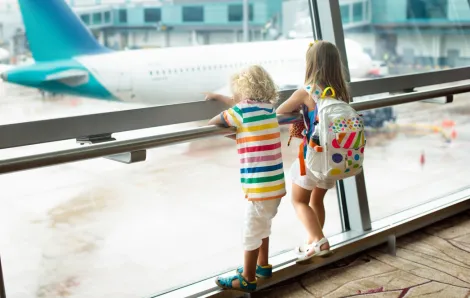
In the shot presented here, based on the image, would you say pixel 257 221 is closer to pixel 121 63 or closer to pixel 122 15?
pixel 121 63

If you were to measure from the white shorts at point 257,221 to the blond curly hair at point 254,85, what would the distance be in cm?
44

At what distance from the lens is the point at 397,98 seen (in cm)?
324

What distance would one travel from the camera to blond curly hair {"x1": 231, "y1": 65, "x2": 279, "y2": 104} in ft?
7.86

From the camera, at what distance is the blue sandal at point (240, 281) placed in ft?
8.55

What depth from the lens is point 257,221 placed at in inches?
98.3

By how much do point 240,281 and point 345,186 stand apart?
3.96ft

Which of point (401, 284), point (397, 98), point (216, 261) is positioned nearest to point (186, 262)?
point (216, 261)

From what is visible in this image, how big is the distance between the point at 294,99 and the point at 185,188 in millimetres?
851

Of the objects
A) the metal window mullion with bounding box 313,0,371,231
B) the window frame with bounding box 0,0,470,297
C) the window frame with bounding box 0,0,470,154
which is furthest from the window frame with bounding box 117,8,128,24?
the metal window mullion with bounding box 313,0,371,231

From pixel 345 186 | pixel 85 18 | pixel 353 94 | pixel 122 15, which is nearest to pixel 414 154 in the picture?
pixel 345 186

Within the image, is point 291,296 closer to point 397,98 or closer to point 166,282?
point 166,282

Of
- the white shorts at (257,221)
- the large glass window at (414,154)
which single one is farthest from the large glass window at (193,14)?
the large glass window at (414,154)

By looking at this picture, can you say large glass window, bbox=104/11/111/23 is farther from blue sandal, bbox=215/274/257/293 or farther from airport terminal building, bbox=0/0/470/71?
blue sandal, bbox=215/274/257/293

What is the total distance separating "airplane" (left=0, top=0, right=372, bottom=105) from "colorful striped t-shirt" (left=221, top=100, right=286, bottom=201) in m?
0.24
